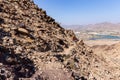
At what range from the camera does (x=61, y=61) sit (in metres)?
10.4

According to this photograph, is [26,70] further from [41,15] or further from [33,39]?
[41,15]

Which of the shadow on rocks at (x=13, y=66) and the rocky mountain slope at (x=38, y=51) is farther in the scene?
the rocky mountain slope at (x=38, y=51)

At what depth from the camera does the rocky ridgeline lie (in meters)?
8.34

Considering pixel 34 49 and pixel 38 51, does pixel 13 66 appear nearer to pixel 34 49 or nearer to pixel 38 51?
pixel 34 49

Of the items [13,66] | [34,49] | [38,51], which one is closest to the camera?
[13,66]

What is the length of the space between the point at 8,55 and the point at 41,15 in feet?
18.3

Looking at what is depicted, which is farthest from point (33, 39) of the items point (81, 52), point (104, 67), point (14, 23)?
point (104, 67)

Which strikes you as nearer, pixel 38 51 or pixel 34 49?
pixel 34 49

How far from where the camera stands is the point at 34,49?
9.91 metres

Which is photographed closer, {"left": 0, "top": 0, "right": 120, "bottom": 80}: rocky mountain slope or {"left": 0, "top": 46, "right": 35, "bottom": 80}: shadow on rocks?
Result: {"left": 0, "top": 46, "right": 35, "bottom": 80}: shadow on rocks

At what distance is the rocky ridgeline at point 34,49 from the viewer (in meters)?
8.34

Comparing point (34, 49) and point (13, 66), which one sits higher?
point (34, 49)

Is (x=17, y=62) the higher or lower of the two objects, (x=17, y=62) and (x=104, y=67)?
the higher

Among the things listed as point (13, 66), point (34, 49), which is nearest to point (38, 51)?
point (34, 49)
